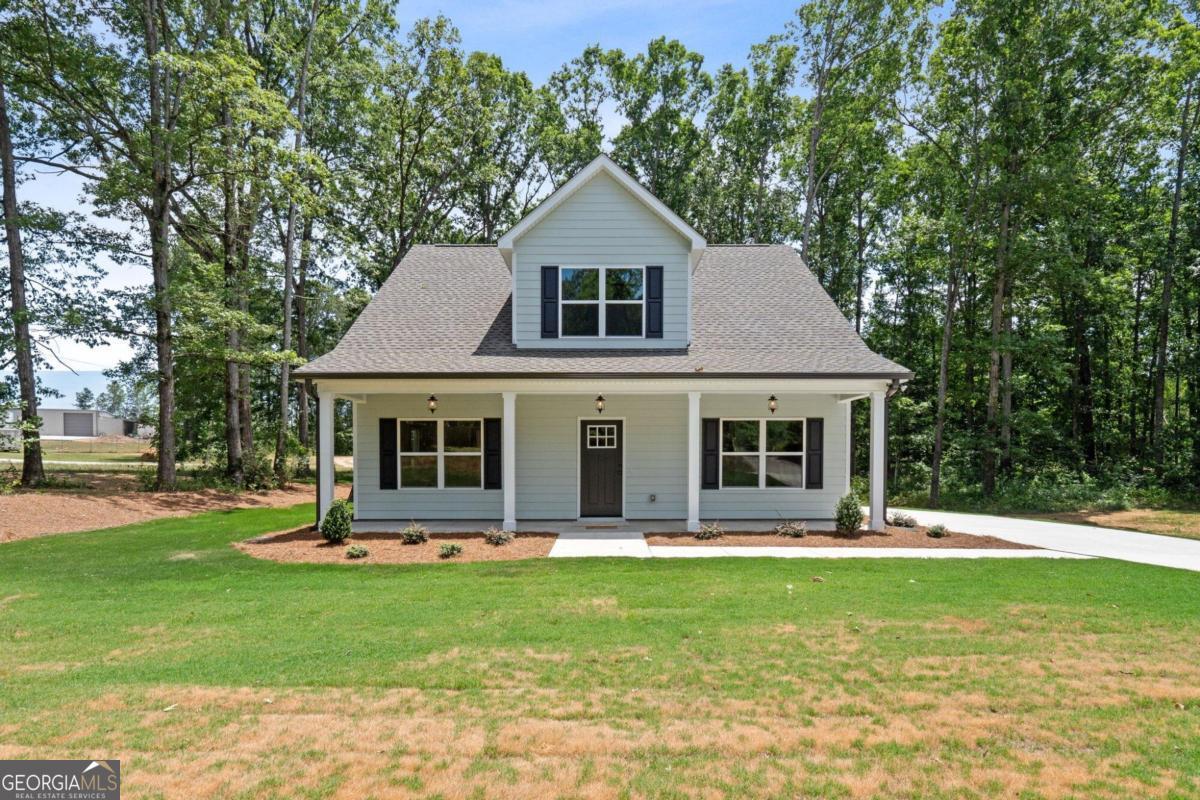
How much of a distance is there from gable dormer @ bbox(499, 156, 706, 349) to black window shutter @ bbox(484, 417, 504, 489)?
181cm

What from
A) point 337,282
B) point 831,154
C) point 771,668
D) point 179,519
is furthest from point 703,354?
point 337,282

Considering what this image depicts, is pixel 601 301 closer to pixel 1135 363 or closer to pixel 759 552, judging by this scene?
pixel 759 552

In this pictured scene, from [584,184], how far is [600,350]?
3.38 m

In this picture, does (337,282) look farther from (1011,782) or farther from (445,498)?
(1011,782)

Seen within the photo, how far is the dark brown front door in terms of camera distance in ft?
39.7

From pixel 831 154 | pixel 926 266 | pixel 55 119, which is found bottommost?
pixel 926 266

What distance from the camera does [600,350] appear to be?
459 inches

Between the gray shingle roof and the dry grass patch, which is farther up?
the gray shingle roof

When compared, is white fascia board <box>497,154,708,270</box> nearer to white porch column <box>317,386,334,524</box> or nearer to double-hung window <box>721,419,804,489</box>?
double-hung window <box>721,419,804,489</box>

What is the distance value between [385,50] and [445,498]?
65.7ft

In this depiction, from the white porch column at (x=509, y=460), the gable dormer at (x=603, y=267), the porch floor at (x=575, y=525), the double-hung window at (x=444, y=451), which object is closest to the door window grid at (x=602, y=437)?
the porch floor at (x=575, y=525)

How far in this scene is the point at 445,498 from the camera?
12047 mm

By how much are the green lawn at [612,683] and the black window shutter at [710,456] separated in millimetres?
4424

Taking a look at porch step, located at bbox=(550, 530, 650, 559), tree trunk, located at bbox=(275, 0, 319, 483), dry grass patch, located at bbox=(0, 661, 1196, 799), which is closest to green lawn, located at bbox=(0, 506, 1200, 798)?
dry grass patch, located at bbox=(0, 661, 1196, 799)
